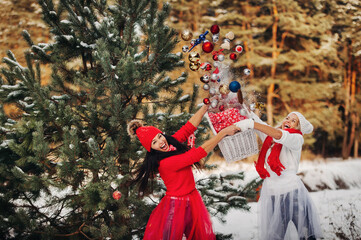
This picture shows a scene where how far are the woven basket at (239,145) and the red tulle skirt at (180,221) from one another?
1.80ft

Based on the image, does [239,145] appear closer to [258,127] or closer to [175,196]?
[258,127]

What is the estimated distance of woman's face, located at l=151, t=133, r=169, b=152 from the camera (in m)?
2.88

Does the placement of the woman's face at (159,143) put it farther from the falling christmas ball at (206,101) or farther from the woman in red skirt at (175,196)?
the falling christmas ball at (206,101)

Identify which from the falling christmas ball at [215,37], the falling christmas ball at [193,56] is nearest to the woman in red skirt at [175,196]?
the falling christmas ball at [193,56]

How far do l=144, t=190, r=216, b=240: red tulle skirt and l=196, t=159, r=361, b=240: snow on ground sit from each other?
74.4 inches

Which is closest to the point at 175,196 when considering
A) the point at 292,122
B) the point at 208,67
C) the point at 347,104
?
the point at 208,67

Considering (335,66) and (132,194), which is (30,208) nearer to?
(132,194)

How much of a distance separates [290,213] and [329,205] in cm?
447

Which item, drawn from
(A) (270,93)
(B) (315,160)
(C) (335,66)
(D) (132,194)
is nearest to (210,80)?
(D) (132,194)

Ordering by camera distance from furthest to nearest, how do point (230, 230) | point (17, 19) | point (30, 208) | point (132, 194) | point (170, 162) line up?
point (17, 19) → point (230, 230) → point (30, 208) → point (132, 194) → point (170, 162)

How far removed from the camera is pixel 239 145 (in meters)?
2.79

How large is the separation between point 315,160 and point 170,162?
41.1 ft

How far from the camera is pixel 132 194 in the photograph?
10.9 feet

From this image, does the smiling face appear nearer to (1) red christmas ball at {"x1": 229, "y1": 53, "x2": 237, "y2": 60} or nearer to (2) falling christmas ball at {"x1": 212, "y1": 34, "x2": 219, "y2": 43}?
(1) red christmas ball at {"x1": 229, "y1": 53, "x2": 237, "y2": 60}
